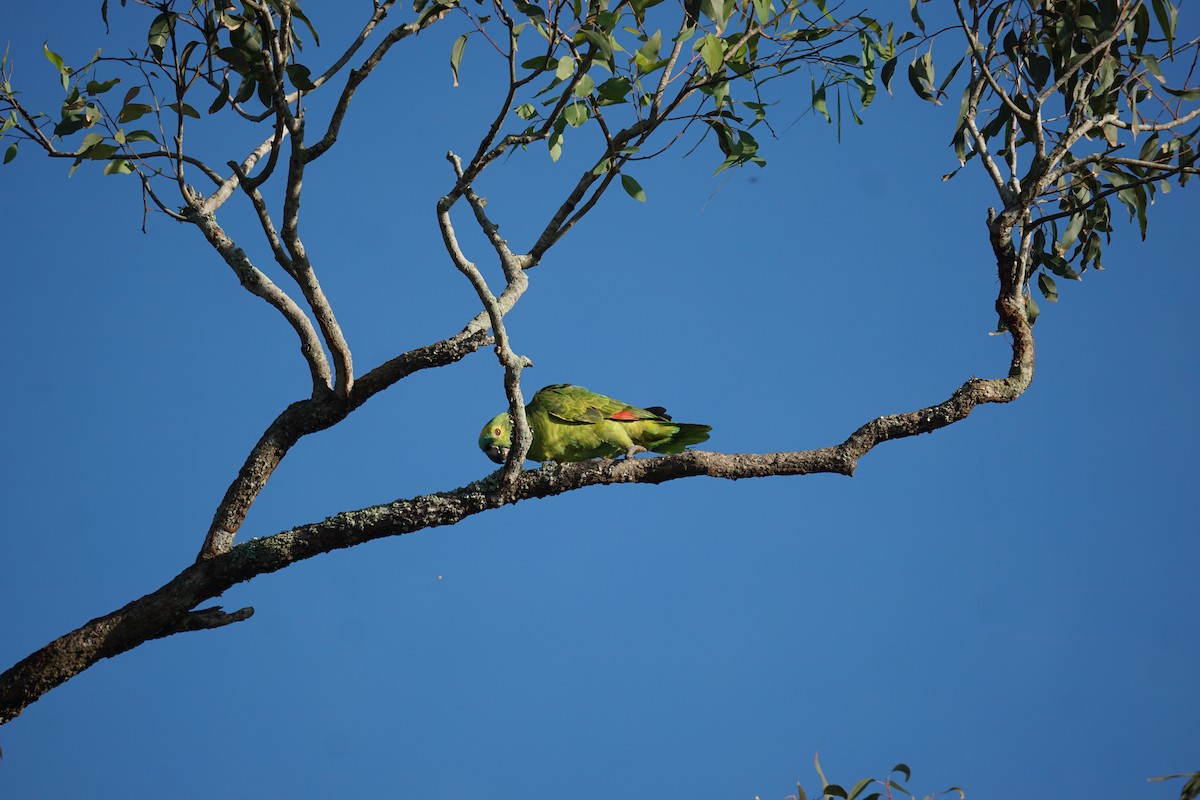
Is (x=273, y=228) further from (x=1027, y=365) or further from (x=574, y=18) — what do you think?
(x=1027, y=365)

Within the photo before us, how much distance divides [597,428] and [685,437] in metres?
0.51

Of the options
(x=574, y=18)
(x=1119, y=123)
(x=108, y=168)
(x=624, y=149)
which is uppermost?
(x=108, y=168)

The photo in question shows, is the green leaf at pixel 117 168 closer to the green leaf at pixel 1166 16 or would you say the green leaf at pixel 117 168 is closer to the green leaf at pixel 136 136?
the green leaf at pixel 136 136

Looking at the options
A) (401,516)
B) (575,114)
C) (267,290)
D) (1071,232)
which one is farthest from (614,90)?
(1071,232)

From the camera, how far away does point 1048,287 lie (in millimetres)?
4707

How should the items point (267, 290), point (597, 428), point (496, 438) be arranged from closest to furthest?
point (267, 290) → point (597, 428) → point (496, 438)

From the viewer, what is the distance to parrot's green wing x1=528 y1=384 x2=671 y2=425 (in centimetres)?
523

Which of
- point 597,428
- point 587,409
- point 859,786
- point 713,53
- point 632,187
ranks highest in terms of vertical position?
point 632,187

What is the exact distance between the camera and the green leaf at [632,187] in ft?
13.9

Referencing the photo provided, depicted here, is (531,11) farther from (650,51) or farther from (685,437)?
(685,437)

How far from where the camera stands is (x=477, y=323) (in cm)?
380

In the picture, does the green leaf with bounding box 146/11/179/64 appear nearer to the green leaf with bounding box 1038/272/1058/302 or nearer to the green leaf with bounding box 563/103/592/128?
the green leaf with bounding box 563/103/592/128

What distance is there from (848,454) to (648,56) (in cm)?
173

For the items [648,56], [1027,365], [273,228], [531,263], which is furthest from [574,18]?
[1027,365]
